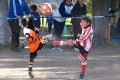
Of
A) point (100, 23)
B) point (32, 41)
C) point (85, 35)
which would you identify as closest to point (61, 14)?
point (100, 23)

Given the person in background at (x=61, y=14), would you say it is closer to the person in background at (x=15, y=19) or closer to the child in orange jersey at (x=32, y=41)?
the person in background at (x=15, y=19)

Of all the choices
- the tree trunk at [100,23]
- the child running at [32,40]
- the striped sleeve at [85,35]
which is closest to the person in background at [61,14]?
the tree trunk at [100,23]

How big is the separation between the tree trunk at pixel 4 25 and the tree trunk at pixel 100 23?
3.22 m

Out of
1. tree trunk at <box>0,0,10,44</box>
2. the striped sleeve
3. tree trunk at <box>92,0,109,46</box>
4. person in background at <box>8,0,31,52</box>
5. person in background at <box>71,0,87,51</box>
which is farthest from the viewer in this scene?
tree trunk at <box>92,0,109,46</box>

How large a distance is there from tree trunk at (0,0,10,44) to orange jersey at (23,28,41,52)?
598 centimetres

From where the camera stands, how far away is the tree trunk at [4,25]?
1647cm

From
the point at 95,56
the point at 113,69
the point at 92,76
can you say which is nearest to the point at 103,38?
the point at 95,56

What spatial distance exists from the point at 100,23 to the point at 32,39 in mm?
7074

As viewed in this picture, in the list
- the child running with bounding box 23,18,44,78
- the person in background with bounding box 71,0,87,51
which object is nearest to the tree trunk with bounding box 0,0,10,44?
the person in background with bounding box 71,0,87,51

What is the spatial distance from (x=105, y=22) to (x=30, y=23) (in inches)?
275

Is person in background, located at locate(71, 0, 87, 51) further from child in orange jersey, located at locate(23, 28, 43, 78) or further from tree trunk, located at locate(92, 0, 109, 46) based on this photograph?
child in orange jersey, located at locate(23, 28, 43, 78)

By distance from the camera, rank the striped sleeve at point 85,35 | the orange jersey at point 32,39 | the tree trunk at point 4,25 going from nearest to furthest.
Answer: the striped sleeve at point 85,35 < the orange jersey at point 32,39 < the tree trunk at point 4,25

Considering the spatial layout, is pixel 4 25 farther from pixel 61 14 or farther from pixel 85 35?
pixel 85 35

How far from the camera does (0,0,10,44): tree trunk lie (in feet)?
54.0
